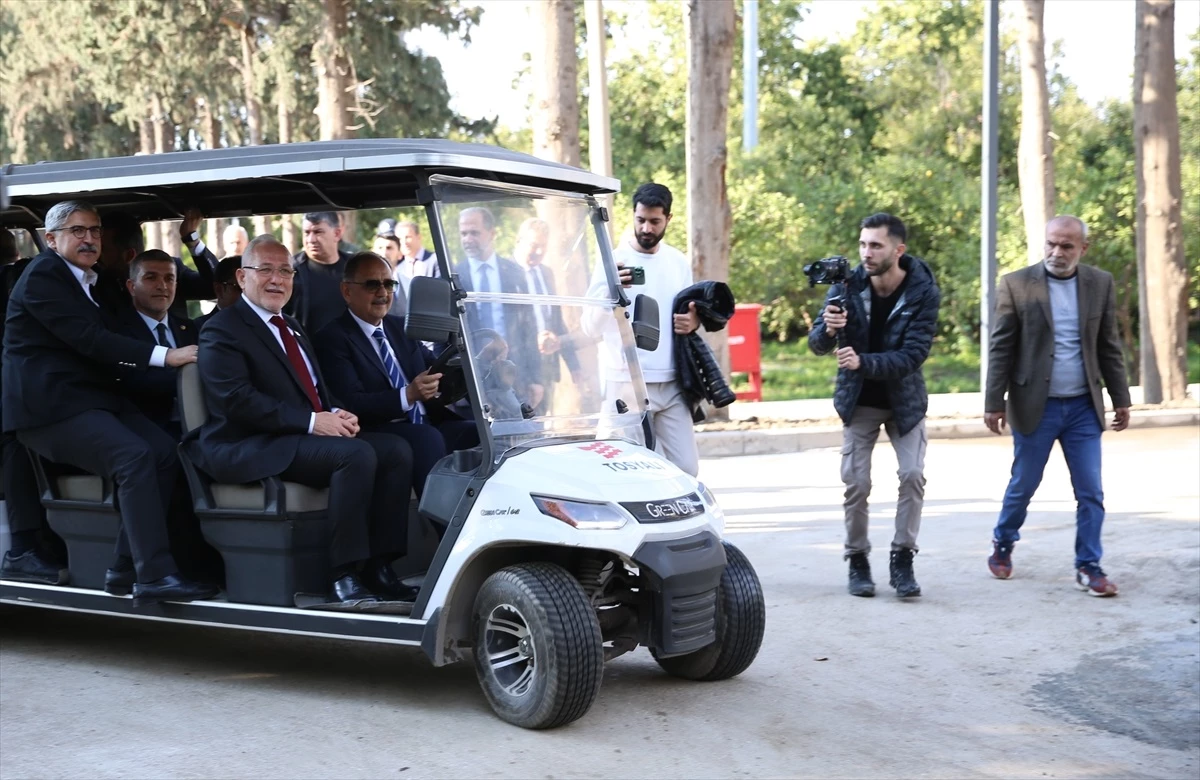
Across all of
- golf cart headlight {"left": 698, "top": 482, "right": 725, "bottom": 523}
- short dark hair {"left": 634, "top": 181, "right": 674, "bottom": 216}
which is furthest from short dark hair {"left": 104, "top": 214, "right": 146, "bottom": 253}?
golf cart headlight {"left": 698, "top": 482, "right": 725, "bottom": 523}

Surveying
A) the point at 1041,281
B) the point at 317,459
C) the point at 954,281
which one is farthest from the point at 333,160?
the point at 954,281

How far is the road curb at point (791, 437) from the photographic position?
14.9 meters

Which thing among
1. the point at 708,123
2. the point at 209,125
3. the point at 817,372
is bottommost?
the point at 817,372

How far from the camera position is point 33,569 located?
21.9 feet

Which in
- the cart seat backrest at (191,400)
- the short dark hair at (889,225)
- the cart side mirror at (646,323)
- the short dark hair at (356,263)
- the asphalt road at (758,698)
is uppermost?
the short dark hair at (889,225)

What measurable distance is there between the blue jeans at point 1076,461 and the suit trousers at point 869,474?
0.64m

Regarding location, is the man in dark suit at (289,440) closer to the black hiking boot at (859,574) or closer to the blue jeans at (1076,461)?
the black hiking boot at (859,574)

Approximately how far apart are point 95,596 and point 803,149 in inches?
1320

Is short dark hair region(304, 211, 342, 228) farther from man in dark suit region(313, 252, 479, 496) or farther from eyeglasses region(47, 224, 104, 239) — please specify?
eyeglasses region(47, 224, 104, 239)

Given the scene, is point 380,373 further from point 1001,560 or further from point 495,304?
point 1001,560

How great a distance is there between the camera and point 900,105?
130 ft

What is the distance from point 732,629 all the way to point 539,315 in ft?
4.87

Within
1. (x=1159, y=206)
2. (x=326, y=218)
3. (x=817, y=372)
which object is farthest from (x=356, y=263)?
(x=817, y=372)

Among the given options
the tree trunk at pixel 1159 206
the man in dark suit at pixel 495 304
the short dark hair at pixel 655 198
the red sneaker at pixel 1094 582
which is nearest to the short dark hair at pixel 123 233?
the man in dark suit at pixel 495 304
